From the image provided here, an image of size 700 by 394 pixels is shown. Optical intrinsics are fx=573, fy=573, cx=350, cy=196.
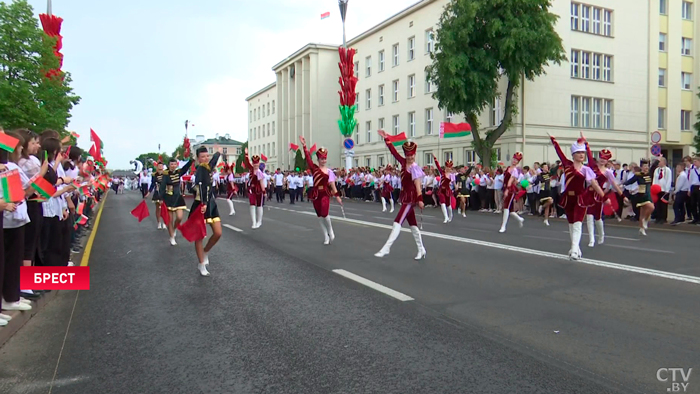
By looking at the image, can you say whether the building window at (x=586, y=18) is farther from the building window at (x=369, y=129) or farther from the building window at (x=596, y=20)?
the building window at (x=369, y=129)

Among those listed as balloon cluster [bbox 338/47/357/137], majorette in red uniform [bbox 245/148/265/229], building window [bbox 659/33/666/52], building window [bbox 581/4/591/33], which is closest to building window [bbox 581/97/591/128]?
building window [bbox 581/4/591/33]

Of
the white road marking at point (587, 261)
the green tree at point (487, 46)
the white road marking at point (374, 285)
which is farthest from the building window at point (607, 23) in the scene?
the white road marking at point (374, 285)

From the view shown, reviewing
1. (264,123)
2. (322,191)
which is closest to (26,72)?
(322,191)

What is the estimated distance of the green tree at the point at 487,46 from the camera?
31.1 meters

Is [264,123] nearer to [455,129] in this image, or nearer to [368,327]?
[455,129]

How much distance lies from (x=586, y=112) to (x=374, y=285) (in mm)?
36388

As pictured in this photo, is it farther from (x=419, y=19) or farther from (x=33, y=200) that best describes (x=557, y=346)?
(x=419, y=19)

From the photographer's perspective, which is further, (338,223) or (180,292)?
(338,223)

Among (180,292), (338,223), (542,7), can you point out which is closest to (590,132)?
(542,7)

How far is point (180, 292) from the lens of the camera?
732 centimetres

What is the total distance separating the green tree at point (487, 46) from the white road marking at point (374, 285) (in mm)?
24756

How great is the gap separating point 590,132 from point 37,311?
38665mm

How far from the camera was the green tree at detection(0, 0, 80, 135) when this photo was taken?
20.2 metres
